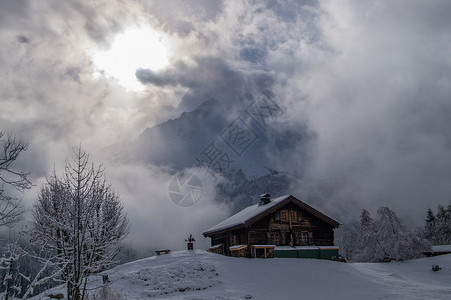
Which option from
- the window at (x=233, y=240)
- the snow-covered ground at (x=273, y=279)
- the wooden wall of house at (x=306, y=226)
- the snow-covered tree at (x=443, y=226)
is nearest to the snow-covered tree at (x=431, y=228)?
the snow-covered tree at (x=443, y=226)

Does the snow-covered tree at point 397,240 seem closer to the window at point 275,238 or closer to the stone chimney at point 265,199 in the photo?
the window at point 275,238

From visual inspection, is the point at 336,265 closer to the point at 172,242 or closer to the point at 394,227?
the point at 394,227

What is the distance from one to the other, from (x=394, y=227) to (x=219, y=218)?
144m

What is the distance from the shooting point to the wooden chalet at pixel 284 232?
31.2 m

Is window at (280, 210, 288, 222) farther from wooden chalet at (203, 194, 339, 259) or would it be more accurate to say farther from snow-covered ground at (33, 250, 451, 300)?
snow-covered ground at (33, 250, 451, 300)

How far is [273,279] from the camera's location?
2345cm

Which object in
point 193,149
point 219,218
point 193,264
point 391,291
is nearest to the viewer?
point 391,291

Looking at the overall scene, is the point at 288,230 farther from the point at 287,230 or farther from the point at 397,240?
the point at 397,240

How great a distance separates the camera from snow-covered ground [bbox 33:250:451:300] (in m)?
19.5

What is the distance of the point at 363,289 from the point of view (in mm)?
21156

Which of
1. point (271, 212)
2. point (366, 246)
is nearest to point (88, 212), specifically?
point (271, 212)

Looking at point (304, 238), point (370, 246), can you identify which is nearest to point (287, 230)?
point (304, 238)

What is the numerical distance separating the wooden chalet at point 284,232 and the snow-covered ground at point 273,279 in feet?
6.13

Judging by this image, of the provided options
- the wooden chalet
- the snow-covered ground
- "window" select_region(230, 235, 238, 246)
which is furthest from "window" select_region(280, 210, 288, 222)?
"window" select_region(230, 235, 238, 246)
